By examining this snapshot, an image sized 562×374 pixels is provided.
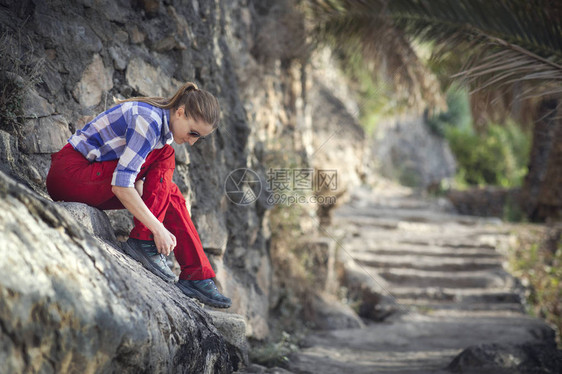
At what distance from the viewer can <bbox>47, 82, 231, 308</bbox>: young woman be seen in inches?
90.1

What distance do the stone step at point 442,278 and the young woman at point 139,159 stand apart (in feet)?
17.3

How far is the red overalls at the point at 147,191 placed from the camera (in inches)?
95.1

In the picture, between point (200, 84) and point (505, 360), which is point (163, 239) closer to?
point (200, 84)

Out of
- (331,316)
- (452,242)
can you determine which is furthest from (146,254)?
(452,242)

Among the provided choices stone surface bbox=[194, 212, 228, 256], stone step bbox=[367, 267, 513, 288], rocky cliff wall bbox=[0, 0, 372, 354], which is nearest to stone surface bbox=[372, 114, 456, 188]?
stone step bbox=[367, 267, 513, 288]

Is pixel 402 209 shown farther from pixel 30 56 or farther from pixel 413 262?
pixel 30 56

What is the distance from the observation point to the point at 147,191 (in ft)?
8.25

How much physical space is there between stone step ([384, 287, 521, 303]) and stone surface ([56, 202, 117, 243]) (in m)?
4.98

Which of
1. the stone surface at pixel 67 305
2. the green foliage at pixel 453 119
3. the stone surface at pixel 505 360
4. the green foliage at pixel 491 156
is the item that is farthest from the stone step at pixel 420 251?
the green foliage at pixel 453 119

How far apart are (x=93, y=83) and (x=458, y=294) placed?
5540mm

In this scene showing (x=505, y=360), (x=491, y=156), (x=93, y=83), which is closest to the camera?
(x=93, y=83)

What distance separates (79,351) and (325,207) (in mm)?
5792

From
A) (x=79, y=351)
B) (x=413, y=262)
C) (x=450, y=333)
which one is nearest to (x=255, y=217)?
(x=450, y=333)

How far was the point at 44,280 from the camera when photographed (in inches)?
61.9
